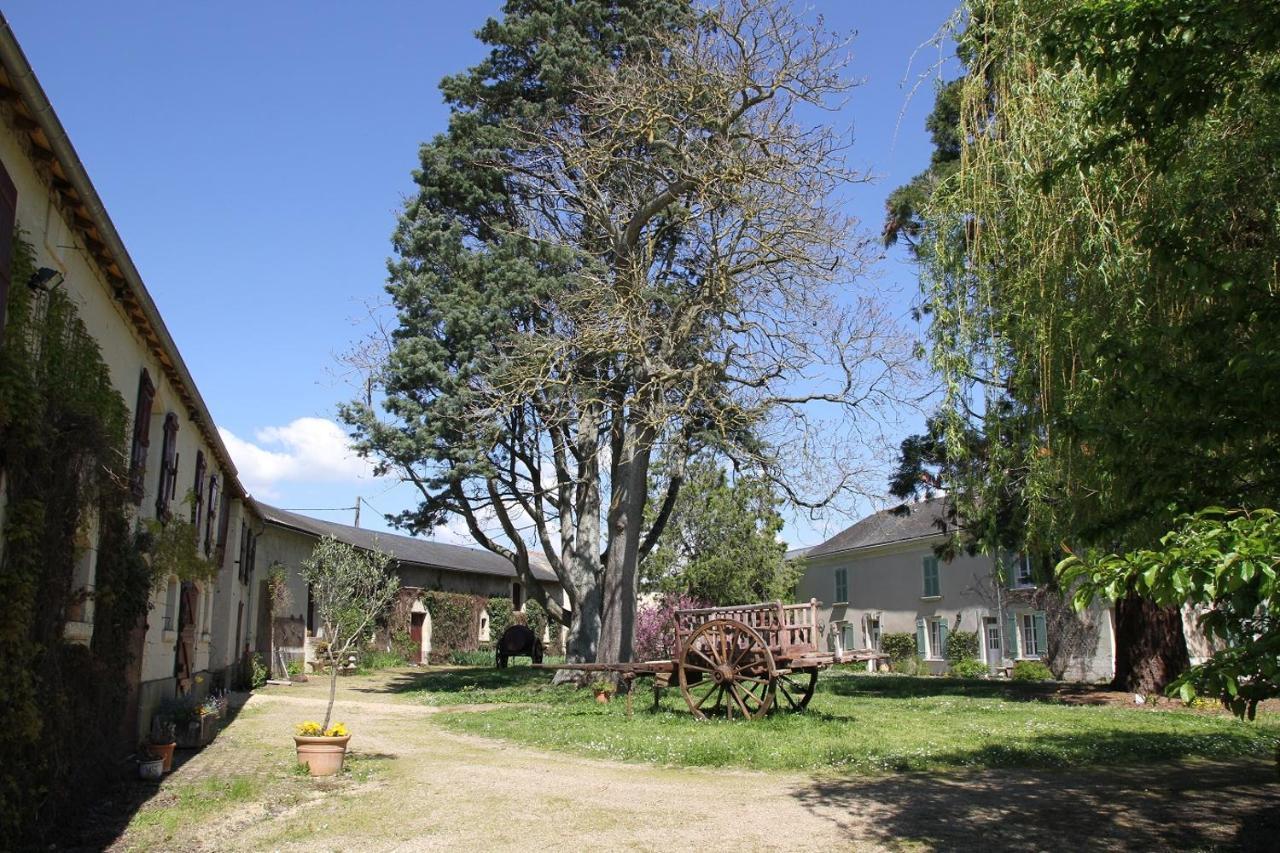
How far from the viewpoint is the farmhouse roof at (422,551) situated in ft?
109

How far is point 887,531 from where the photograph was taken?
3728cm

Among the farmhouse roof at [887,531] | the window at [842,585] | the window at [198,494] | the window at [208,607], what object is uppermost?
the farmhouse roof at [887,531]

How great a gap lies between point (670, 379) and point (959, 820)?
406 inches

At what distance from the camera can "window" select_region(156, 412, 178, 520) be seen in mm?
11602

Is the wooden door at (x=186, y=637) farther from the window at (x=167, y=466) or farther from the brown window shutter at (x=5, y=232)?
the brown window shutter at (x=5, y=232)

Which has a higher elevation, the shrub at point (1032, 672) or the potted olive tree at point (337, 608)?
the potted olive tree at point (337, 608)

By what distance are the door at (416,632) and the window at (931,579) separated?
702 inches

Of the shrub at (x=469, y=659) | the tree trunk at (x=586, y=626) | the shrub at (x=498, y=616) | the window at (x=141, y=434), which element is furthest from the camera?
the shrub at (x=498, y=616)

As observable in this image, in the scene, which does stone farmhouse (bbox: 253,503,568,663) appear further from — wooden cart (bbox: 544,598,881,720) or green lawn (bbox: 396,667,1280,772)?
wooden cart (bbox: 544,598,881,720)

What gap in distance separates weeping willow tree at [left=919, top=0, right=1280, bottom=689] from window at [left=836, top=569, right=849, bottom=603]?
27547 millimetres

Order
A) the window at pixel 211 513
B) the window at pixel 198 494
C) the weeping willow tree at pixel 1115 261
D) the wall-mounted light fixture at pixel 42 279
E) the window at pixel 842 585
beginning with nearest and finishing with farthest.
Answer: the weeping willow tree at pixel 1115 261, the wall-mounted light fixture at pixel 42 279, the window at pixel 198 494, the window at pixel 211 513, the window at pixel 842 585

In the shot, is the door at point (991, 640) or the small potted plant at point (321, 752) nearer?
the small potted plant at point (321, 752)

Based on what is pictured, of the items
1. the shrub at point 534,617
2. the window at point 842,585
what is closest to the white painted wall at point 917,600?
the window at point 842,585

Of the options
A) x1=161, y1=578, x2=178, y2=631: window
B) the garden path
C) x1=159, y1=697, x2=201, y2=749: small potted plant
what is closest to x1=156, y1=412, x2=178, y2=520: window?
x1=161, y1=578, x2=178, y2=631: window
